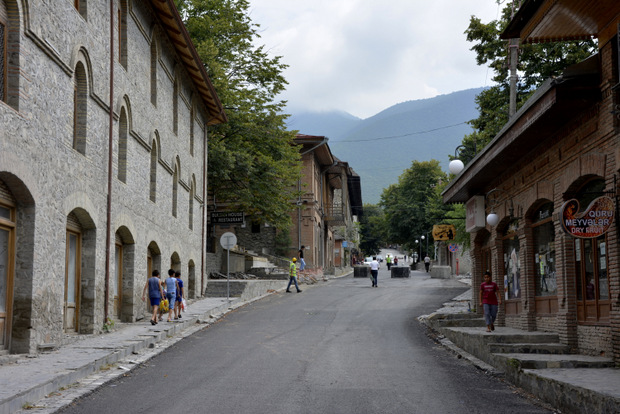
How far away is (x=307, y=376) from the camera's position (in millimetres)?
10883

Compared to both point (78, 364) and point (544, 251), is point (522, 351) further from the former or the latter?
point (78, 364)

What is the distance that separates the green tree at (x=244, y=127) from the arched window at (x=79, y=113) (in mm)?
16835

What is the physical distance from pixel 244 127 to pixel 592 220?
24.9 m

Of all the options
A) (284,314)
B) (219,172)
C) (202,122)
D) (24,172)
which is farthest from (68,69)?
(219,172)

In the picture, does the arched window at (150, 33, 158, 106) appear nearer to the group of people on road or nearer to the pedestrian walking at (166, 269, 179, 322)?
the group of people on road

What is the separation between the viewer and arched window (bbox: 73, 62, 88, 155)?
590 inches

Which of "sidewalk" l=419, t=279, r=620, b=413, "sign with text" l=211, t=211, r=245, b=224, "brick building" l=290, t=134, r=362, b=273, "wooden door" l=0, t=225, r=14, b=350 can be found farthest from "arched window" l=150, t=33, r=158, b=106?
"brick building" l=290, t=134, r=362, b=273

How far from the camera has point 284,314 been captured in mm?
22156

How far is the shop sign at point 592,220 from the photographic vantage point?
10.1 meters

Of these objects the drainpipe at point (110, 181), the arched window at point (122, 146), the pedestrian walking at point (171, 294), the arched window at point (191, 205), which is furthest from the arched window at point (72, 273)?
the arched window at point (191, 205)

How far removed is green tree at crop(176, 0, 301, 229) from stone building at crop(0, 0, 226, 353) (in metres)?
7.46

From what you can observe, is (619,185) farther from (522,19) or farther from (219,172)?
(219,172)

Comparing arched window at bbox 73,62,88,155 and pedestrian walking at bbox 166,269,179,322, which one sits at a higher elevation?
arched window at bbox 73,62,88,155

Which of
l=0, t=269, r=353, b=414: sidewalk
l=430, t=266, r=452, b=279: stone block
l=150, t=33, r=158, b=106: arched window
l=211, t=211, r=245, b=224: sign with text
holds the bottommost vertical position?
l=0, t=269, r=353, b=414: sidewalk
